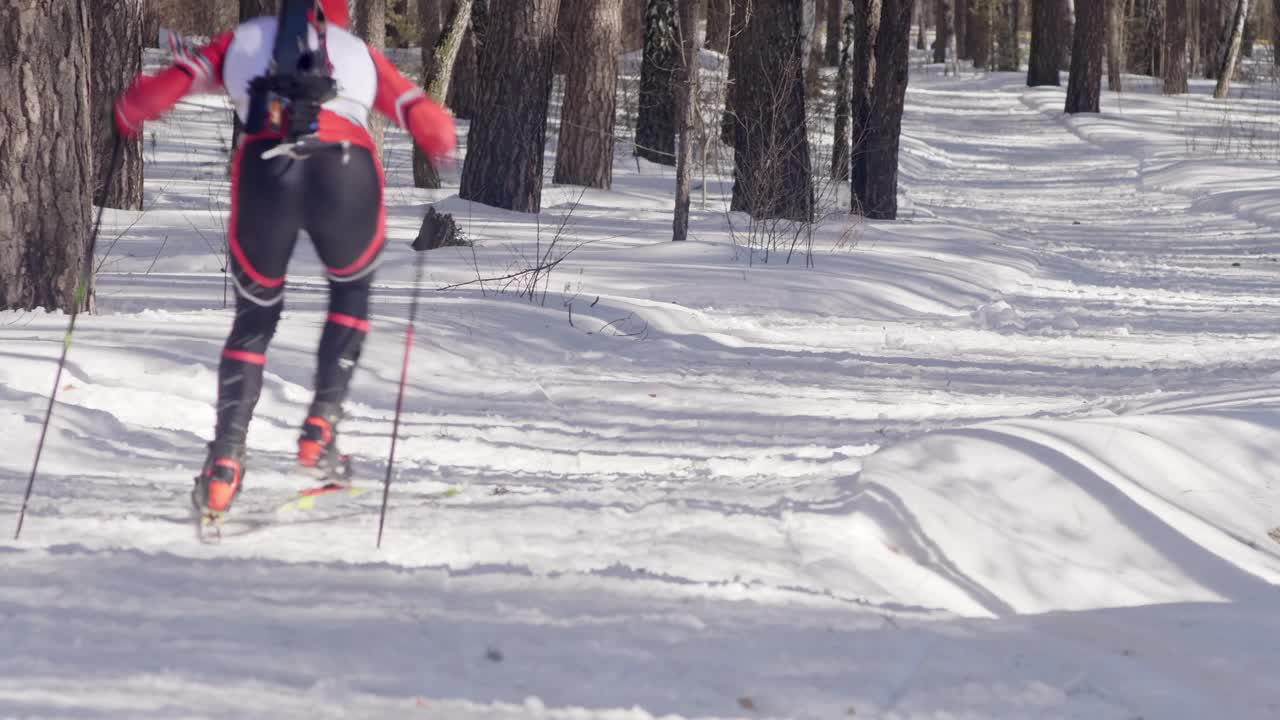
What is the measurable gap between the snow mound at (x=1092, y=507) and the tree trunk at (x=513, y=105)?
897 centimetres

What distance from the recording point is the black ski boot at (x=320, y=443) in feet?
14.0

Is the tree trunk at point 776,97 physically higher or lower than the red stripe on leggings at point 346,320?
higher

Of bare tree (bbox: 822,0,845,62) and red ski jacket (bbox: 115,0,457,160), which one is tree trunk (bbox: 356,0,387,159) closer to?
red ski jacket (bbox: 115,0,457,160)

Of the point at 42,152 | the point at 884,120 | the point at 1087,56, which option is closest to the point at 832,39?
the point at 1087,56

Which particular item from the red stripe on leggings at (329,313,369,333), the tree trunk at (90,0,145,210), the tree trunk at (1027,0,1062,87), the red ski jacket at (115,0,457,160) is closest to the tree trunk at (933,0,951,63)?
the tree trunk at (1027,0,1062,87)

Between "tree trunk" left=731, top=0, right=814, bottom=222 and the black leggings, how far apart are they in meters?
8.95

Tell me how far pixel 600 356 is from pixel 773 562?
3.70 meters

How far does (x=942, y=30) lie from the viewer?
55000 mm

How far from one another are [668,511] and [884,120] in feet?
37.6

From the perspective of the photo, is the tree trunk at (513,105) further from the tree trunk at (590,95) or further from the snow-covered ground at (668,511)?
the snow-covered ground at (668,511)

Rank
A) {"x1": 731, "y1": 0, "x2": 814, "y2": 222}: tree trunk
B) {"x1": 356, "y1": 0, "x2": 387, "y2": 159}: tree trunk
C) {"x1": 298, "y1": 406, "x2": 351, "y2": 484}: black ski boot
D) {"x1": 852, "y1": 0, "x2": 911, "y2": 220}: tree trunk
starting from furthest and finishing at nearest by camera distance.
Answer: {"x1": 852, "y1": 0, "x2": 911, "y2": 220}: tree trunk
{"x1": 356, "y1": 0, "x2": 387, "y2": 159}: tree trunk
{"x1": 731, "y1": 0, "x2": 814, "y2": 222}: tree trunk
{"x1": 298, "y1": 406, "x2": 351, "y2": 484}: black ski boot

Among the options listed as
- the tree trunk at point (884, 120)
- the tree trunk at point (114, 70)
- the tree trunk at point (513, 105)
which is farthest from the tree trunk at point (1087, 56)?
the tree trunk at point (114, 70)

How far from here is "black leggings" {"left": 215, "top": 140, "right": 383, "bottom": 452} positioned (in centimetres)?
402

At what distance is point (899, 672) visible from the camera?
9.80 feet
